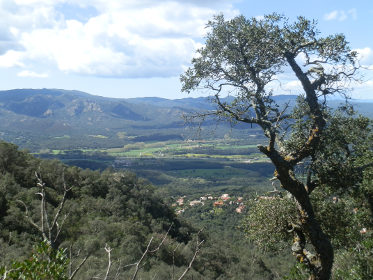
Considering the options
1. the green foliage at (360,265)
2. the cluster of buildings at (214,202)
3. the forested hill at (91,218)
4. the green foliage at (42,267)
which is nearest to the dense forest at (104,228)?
the forested hill at (91,218)

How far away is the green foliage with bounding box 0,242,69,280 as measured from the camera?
14.3ft

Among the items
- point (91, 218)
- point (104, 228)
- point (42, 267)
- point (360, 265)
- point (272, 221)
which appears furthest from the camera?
point (91, 218)

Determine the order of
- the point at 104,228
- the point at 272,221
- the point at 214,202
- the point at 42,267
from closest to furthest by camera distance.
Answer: the point at 42,267 → the point at 272,221 → the point at 104,228 → the point at 214,202

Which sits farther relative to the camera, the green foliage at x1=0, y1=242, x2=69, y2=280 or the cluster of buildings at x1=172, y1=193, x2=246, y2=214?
the cluster of buildings at x1=172, y1=193, x2=246, y2=214

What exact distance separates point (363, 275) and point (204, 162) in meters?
157

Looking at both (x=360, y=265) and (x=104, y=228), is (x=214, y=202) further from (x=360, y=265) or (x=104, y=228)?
(x=360, y=265)

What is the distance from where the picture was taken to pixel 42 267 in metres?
4.70

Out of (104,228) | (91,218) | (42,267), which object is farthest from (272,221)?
(91,218)

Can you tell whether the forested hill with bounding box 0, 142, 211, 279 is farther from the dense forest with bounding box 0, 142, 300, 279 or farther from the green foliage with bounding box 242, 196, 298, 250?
the green foliage with bounding box 242, 196, 298, 250

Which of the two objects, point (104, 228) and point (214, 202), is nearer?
point (104, 228)

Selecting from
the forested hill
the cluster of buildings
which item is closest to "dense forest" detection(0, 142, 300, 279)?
the forested hill

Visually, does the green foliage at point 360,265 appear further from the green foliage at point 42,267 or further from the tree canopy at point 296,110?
the green foliage at point 42,267

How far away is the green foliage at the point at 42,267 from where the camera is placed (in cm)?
436

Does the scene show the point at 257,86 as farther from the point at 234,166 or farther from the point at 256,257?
the point at 234,166
